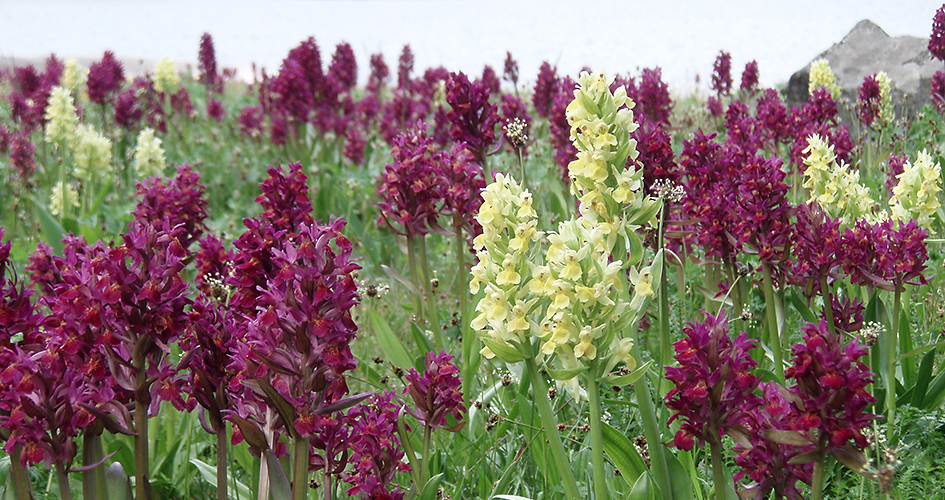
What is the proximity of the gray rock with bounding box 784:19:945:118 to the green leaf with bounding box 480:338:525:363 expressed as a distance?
601cm

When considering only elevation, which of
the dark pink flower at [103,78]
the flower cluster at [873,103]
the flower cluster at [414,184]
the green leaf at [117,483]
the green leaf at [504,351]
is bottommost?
the green leaf at [117,483]

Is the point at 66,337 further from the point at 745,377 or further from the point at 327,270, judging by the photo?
the point at 745,377

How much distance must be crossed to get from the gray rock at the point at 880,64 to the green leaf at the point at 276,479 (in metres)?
6.42

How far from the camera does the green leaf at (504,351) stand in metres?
Answer: 1.81

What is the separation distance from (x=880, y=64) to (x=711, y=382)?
23.4 feet

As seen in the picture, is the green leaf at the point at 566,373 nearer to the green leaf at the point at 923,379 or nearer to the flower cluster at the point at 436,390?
the flower cluster at the point at 436,390

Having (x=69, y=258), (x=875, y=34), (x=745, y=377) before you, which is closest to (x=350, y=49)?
(x=875, y=34)

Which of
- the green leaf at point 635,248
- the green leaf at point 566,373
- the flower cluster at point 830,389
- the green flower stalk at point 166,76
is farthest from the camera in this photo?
the green flower stalk at point 166,76

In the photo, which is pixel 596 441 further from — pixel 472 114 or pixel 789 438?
pixel 472 114

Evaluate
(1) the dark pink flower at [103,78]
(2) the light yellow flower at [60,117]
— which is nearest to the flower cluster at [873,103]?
(2) the light yellow flower at [60,117]

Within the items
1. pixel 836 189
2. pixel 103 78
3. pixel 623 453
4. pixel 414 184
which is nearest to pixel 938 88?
pixel 836 189

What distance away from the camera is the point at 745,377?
1584 mm

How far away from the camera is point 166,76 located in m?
8.27

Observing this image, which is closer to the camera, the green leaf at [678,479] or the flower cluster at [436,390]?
the green leaf at [678,479]
